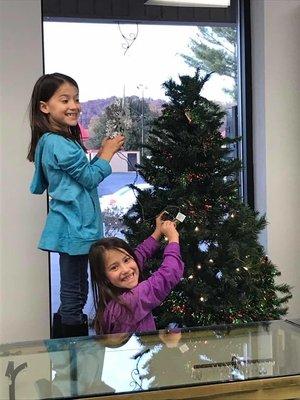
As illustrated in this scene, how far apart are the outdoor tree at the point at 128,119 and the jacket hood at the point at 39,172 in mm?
1149

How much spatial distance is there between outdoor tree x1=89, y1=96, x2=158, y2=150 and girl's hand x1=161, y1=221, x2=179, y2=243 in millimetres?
1272

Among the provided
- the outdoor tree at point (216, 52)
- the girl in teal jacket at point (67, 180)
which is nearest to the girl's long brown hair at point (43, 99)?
the girl in teal jacket at point (67, 180)

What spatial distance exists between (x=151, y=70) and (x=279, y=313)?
1.78m

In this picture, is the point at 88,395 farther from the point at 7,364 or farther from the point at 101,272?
the point at 101,272

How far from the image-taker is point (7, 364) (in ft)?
5.51

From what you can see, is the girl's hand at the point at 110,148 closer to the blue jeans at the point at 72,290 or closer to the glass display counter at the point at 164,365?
the blue jeans at the point at 72,290

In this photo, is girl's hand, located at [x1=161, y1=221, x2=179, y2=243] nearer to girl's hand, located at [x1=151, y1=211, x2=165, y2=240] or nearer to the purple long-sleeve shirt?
girl's hand, located at [x1=151, y1=211, x2=165, y2=240]

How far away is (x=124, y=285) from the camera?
220cm

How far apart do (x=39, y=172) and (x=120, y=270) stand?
59cm

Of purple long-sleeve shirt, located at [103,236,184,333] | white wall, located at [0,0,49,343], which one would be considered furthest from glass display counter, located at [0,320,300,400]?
white wall, located at [0,0,49,343]

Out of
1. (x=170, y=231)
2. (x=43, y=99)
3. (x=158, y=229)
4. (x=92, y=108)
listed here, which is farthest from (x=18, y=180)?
(x=170, y=231)

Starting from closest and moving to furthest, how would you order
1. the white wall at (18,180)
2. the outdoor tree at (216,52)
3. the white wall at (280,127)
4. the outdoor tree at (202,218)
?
→ the outdoor tree at (202,218) < the white wall at (18,180) < the white wall at (280,127) < the outdoor tree at (216,52)

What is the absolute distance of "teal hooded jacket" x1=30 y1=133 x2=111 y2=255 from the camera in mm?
2318

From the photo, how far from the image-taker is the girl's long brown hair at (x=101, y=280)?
218 cm
